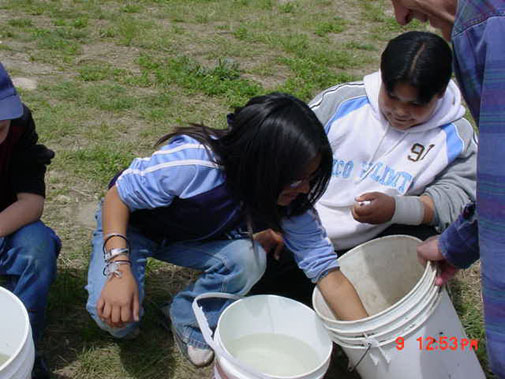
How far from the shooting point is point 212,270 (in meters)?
2.11

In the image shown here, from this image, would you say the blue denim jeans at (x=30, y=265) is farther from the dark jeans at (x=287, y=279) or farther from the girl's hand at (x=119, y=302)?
the dark jeans at (x=287, y=279)

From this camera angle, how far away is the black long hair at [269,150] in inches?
70.0

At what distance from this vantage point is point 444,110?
2.29m

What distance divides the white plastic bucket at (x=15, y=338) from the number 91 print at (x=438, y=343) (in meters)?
0.93

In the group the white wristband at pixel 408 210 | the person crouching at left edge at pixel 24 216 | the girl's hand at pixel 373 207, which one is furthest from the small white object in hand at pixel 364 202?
the person crouching at left edge at pixel 24 216

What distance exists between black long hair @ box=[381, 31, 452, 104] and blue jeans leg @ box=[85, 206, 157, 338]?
97cm

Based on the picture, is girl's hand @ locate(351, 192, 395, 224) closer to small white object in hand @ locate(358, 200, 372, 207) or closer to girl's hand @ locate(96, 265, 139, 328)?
small white object in hand @ locate(358, 200, 372, 207)

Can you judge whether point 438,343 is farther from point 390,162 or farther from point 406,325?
point 390,162

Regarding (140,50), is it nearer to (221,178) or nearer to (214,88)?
(214,88)

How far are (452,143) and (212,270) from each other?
963mm

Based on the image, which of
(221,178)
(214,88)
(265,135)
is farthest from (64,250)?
(214,88)

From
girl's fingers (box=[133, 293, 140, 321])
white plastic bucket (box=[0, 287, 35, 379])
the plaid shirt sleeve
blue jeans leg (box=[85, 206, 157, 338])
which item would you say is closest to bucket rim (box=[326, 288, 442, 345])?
the plaid shirt sleeve

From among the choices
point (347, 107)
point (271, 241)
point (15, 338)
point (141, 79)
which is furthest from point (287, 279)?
point (141, 79)

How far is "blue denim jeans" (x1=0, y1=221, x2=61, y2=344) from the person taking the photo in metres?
1.91
